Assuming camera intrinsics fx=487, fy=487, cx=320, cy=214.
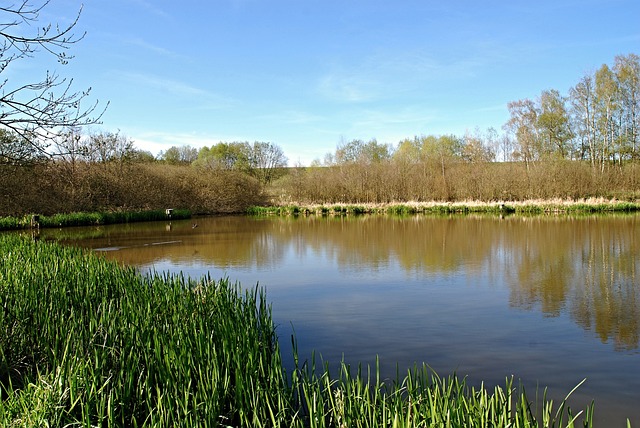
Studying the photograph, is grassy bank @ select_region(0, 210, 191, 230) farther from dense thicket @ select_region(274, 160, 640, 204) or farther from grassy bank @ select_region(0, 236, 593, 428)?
grassy bank @ select_region(0, 236, 593, 428)

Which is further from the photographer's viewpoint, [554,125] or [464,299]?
[554,125]

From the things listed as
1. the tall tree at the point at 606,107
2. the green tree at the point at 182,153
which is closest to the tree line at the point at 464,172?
the tall tree at the point at 606,107

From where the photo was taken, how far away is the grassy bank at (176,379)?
8.43ft

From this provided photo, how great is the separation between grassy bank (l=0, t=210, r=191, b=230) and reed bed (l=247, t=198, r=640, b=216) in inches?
300

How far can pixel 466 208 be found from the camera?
1117 inches

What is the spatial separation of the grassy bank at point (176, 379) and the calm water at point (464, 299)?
0.63m

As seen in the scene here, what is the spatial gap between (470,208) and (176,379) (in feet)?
88.6

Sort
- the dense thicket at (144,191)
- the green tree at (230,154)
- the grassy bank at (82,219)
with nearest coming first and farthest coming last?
1. the grassy bank at (82,219)
2. the dense thicket at (144,191)
3. the green tree at (230,154)

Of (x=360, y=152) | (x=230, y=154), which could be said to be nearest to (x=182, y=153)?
(x=230, y=154)

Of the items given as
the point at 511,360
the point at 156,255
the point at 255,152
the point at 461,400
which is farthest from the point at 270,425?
the point at 255,152

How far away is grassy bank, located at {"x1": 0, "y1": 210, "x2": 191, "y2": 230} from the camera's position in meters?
21.2

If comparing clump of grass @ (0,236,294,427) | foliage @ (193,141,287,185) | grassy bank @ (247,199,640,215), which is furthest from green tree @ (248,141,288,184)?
clump of grass @ (0,236,294,427)

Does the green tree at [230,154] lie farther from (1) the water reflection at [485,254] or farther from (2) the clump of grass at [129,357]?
(2) the clump of grass at [129,357]

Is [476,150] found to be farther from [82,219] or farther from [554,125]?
[82,219]
